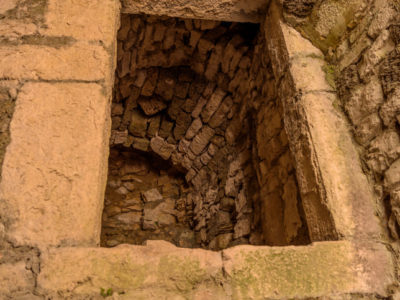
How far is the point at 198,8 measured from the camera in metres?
2.28

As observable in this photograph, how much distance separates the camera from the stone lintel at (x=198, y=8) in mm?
2231

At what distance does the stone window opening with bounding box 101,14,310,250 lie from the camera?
248 cm

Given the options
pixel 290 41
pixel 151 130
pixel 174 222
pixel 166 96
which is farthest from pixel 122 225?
pixel 290 41

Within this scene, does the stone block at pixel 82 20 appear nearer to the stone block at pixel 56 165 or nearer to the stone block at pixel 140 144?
the stone block at pixel 56 165

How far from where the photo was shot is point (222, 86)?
3.42 metres

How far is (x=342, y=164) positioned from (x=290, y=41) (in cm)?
84

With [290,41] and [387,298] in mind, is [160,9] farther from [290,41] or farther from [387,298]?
[387,298]

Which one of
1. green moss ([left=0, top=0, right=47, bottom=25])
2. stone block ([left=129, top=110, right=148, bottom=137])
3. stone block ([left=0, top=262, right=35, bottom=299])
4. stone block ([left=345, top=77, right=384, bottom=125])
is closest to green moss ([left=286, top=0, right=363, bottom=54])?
stone block ([left=345, top=77, right=384, bottom=125])

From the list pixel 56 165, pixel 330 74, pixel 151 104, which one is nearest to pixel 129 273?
pixel 56 165

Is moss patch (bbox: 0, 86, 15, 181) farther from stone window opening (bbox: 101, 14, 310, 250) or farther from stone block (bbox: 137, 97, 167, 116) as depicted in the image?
stone block (bbox: 137, 97, 167, 116)

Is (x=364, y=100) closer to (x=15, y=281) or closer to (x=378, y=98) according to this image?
(x=378, y=98)

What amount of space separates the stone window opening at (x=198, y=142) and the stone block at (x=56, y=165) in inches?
45.8

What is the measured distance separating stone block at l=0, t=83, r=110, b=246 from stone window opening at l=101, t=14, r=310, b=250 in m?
1.16

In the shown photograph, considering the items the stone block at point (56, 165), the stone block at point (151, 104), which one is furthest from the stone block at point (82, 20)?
the stone block at point (151, 104)
